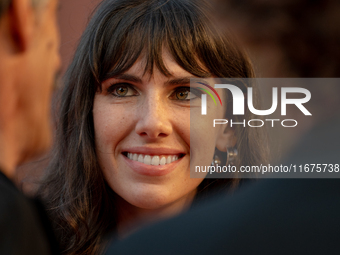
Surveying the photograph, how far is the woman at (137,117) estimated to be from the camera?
1849 millimetres

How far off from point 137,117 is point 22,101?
3.45ft

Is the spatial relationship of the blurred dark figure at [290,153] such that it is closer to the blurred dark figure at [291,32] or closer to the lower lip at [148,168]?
the blurred dark figure at [291,32]

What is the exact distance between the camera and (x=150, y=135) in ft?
6.07

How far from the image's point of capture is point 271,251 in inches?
25.1

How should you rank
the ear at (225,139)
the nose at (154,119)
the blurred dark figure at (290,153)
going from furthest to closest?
the ear at (225,139) → the nose at (154,119) → the blurred dark figure at (290,153)

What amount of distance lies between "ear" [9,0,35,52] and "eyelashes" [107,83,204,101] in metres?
1.09

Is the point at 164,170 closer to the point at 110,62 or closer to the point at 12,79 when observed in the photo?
the point at 110,62

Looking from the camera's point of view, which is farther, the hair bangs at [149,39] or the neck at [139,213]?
the neck at [139,213]

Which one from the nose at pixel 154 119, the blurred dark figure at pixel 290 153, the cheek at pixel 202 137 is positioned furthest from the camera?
the cheek at pixel 202 137

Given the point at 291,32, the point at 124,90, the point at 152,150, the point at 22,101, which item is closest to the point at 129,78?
the point at 124,90

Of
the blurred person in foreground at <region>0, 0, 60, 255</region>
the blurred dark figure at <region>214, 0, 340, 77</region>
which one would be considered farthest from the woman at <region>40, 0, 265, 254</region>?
the blurred dark figure at <region>214, 0, 340, 77</region>

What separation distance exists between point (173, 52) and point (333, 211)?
1.34m

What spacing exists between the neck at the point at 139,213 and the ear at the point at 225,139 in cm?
28

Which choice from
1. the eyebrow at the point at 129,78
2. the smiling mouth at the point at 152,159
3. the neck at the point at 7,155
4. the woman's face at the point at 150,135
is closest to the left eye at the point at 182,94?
the woman's face at the point at 150,135
